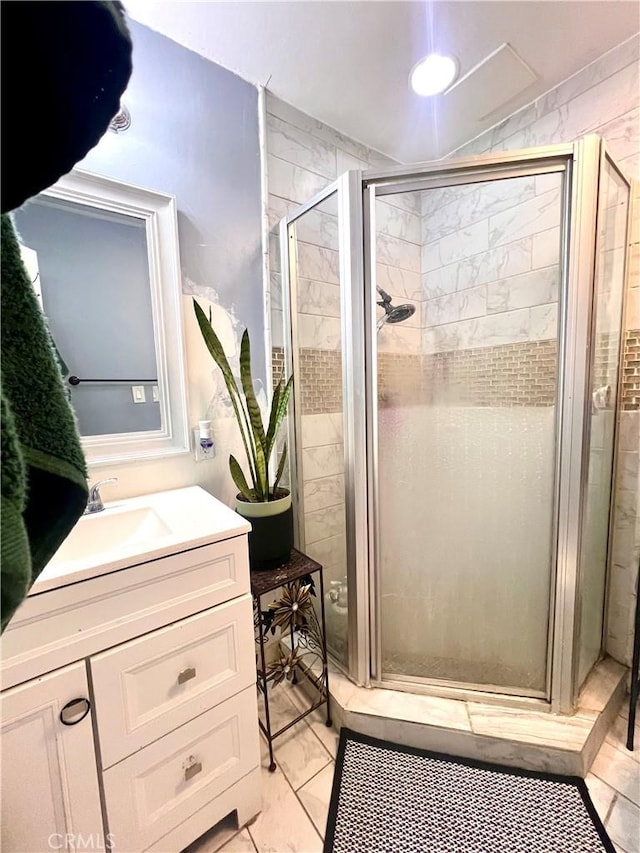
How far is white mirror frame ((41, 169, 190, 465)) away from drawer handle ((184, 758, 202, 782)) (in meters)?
0.83

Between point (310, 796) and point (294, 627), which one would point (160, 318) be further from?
point (310, 796)

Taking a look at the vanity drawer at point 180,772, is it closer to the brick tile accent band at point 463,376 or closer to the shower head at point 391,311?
the brick tile accent band at point 463,376

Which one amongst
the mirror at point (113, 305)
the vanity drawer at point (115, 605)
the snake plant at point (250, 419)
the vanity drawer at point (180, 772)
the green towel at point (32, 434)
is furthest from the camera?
the snake plant at point (250, 419)

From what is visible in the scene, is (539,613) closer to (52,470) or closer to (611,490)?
(611,490)

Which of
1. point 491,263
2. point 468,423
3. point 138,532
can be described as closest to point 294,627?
point 138,532

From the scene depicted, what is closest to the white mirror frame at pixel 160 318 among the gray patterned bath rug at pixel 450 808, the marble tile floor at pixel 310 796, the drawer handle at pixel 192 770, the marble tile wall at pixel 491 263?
the drawer handle at pixel 192 770

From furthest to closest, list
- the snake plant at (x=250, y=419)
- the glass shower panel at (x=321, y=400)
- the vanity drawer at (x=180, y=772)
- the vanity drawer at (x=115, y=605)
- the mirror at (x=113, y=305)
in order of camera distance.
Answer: the glass shower panel at (x=321, y=400)
the snake plant at (x=250, y=419)
the mirror at (x=113, y=305)
the vanity drawer at (x=180, y=772)
the vanity drawer at (x=115, y=605)

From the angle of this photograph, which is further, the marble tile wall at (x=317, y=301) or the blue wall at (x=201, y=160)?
the marble tile wall at (x=317, y=301)

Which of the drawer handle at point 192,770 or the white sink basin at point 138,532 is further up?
the white sink basin at point 138,532

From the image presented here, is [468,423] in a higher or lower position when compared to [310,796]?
higher

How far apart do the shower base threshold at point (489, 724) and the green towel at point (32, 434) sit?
1258mm

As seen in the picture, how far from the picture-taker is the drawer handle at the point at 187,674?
A: 2.70 feet

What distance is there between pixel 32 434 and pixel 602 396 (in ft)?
4.85

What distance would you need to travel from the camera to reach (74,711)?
0.70m
